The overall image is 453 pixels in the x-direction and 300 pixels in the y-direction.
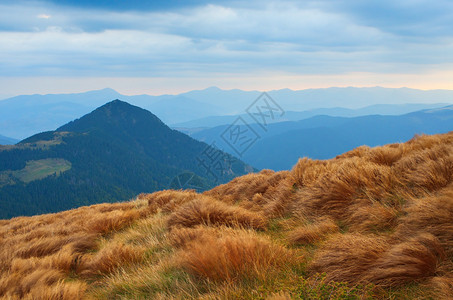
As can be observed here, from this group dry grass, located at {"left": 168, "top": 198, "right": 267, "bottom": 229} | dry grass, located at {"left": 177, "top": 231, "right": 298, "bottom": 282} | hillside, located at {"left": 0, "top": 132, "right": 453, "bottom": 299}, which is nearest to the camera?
hillside, located at {"left": 0, "top": 132, "right": 453, "bottom": 299}

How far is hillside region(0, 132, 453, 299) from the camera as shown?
2.67 meters

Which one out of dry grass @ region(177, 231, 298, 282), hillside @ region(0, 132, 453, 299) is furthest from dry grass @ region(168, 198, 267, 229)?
dry grass @ region(177, 231, 298, 282)

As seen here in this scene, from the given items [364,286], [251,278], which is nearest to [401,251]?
[364,286]

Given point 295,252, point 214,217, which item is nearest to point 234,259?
point 295,252

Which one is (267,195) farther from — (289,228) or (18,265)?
(18,265)

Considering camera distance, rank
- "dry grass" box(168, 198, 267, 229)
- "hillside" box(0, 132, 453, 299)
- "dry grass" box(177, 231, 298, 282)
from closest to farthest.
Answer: "hillside" box(0, 132, 453, 299) < "dry grass" box(177, 231, 298, 282) < "dry grass" box(168, 198, 267, 229)

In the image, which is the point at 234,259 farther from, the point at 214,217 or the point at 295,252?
the point at 214,217

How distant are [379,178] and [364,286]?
3.27m

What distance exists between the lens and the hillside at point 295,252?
2.67 metres

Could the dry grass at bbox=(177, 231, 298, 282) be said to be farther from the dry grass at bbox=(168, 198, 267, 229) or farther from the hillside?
the dry grass at bbox=(168, 198, 267, 229)

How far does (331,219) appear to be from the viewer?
4.94 metres

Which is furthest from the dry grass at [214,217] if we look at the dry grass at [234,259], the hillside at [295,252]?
the dry grass at [234,259]

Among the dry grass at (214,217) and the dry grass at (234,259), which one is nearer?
the dry grass at (234,259)

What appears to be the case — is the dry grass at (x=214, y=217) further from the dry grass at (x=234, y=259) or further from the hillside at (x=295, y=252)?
the dry grass at (x=234, y=259)
